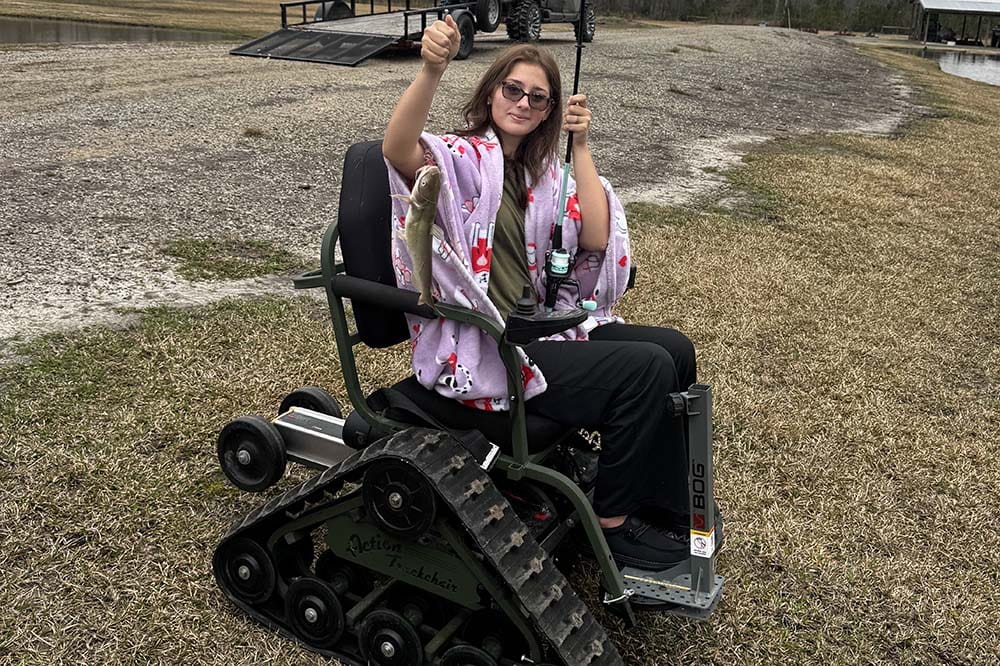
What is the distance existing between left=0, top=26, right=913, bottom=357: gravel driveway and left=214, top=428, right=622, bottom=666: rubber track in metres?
2.83

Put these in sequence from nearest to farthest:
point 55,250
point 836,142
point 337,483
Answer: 1. point 337,483
2. point 55,250
3. point 836,142

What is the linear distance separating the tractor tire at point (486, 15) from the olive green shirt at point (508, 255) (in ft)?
51.3

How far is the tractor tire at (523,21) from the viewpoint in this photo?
740 inches

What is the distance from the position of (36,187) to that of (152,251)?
1878mm

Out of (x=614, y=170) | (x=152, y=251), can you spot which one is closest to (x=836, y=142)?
(x=614, y=170)

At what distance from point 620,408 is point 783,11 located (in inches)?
2238

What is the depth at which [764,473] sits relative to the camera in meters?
3.90

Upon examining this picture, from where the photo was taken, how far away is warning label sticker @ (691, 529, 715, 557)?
8.47 ft

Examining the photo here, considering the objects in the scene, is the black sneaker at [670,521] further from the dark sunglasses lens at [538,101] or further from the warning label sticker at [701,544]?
the dark sunglasses lens at [538,101]

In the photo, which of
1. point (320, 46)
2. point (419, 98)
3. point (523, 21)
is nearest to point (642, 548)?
point (419, 98)

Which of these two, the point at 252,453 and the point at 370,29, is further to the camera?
the point at 370,29

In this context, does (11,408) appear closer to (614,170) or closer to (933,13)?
(614,170)

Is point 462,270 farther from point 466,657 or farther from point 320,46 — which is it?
point 320,46

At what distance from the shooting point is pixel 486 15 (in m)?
17.7
